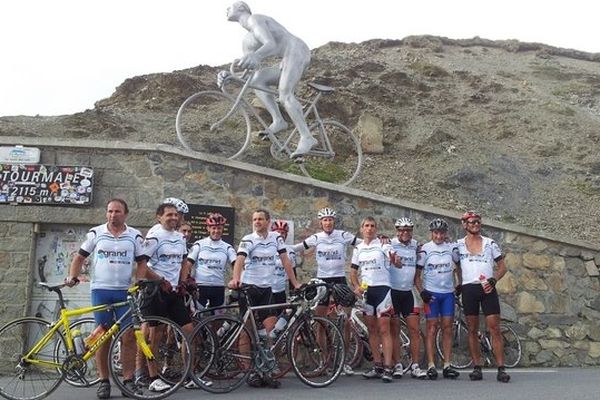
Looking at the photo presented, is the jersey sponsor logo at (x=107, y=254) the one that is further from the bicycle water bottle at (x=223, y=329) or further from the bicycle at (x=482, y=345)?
the bicycle at (x=482, y=345)

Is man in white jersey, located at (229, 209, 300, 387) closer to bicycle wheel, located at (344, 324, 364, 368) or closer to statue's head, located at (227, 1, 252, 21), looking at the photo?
bicycle wheel, located at (344, 324, 364, 368)

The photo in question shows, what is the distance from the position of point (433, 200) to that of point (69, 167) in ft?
30.2

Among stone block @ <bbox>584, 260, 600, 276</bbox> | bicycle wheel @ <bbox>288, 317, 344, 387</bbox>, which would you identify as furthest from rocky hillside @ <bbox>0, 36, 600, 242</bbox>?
bicycle wheel @ <bbox>288, 317, 344, 387</bbox>

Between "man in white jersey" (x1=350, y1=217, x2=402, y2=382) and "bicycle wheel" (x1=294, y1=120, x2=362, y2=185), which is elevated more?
"bicycle wheel" (x1=294, y1=120, x2=362, y2=185)

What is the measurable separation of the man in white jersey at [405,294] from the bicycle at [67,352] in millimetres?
2890

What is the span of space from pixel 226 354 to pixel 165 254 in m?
1.28

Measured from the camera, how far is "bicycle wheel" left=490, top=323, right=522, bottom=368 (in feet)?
33.4

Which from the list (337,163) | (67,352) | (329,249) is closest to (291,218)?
(329,249)

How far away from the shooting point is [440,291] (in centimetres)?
828

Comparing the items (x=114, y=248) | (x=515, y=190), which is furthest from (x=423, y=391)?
(x=515, y=190)

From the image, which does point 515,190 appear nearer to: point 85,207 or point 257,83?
point 257,83

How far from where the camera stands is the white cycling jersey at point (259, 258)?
7789mm

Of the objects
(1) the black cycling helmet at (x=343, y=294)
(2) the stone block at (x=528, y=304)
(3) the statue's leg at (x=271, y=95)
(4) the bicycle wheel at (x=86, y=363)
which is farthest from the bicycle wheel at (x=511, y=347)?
(4) the bicycle wheel at (x=86, y=363)

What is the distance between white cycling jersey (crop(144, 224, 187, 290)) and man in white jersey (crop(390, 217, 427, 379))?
2.77 m
